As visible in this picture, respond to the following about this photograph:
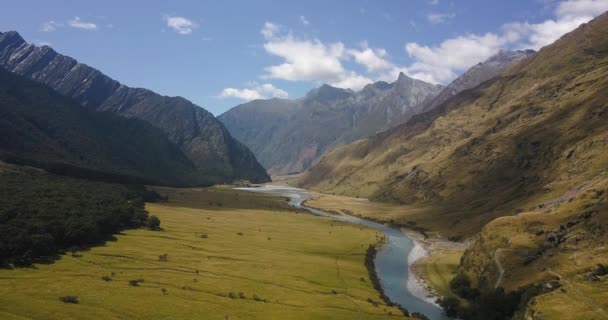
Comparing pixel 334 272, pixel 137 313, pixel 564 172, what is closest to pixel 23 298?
pixel 137 313

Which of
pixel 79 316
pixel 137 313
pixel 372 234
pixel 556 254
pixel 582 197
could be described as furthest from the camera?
pixel 372 234

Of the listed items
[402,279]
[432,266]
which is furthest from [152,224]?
[432,266]

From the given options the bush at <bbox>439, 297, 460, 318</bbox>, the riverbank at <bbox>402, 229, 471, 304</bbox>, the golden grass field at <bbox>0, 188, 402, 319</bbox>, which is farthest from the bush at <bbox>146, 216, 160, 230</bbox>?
the bush at <bbox>439, 297, 460, 318</bbox>

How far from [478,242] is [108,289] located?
92.7 meters

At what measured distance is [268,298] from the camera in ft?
290

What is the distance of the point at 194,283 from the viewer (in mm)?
90438

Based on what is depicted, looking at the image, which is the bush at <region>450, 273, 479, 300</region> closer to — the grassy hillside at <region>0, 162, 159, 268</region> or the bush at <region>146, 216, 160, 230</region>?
the grassy hillside at <region>0, 162, 159, 268</region>

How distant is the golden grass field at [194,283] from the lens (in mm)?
70812

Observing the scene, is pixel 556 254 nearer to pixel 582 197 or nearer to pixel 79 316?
pixel 582 197

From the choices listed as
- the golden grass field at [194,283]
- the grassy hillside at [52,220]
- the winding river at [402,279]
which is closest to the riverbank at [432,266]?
the winding river at [402,279]

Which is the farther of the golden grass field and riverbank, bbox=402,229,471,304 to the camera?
riverbank, bbox=402,229,471,304

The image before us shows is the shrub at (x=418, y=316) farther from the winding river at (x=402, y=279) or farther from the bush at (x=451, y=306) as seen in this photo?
the bush at (x=451, y=306)

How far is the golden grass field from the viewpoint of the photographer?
7081 cm

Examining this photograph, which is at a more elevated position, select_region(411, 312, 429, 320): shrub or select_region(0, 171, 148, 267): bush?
select_region(0, 171, 148, 267): bush
